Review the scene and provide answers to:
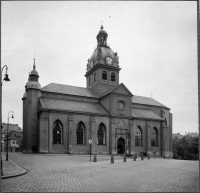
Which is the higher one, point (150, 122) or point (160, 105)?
point (160, 105)

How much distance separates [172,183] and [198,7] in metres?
9.11

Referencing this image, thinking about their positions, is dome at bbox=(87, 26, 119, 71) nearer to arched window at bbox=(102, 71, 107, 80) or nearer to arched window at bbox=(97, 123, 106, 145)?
arched window at bbox=(102, 71, 107, 80)

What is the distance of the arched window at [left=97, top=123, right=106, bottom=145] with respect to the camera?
4575 centimetres

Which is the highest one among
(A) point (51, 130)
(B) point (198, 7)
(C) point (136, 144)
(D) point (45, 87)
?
(D) point (45, 87)

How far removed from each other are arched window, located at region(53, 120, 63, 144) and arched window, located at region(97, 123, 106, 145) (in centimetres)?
803

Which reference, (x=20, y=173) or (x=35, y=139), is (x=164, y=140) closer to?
(x=35, y=139)

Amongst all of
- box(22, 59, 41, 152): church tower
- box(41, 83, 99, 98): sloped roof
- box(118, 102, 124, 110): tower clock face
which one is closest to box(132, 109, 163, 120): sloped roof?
box(118, 102, 124, 110): tower clock face

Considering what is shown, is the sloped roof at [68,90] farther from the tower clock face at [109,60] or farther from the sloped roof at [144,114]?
the sloped roof at [144,114]

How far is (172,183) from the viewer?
12258mm

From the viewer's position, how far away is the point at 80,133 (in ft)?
145

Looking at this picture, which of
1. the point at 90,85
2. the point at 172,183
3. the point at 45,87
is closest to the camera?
the point at 172,183

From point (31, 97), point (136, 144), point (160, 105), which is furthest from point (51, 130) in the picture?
point (160, 105)

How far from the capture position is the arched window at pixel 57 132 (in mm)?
41406

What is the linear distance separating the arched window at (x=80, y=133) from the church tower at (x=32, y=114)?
7913 millimetres
